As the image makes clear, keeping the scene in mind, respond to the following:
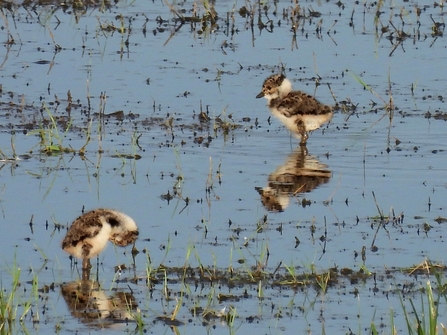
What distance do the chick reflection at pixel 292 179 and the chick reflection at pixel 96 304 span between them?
2517 mm

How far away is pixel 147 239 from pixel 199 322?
1888 mm

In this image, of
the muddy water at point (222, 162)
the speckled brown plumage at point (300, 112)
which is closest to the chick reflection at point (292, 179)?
the muddy water at point (222, 162)

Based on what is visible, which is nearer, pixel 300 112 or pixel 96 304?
pixel 96 304

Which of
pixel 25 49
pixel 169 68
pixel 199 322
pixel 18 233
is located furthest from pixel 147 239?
pixel 25 49

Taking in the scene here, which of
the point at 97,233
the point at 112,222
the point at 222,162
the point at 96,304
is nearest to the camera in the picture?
the point at 96,304

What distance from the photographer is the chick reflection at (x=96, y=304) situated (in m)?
7.81

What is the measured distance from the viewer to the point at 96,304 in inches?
320

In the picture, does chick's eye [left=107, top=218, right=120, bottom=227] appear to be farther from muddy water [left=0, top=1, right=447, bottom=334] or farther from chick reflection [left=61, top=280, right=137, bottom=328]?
chick reflection [left=61, top=280, right=137, bottom=328]

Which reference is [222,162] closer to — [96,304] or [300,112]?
[300,112]

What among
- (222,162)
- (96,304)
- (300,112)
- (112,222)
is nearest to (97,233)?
(112,222)

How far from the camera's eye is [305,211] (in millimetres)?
10500

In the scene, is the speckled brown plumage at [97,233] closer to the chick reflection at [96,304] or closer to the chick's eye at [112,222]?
the chick's eye at [112,222]

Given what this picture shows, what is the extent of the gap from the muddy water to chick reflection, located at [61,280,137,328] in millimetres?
21

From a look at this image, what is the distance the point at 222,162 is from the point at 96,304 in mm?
4192
